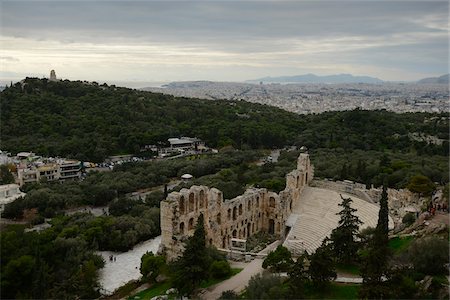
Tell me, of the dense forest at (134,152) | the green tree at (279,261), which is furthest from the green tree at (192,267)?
the dense forest at (134,152)

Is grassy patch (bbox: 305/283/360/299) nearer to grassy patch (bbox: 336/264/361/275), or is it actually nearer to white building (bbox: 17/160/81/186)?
grassy patch (bbox: 336/264/361/275)

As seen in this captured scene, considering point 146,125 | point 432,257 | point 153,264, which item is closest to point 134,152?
point 146,125

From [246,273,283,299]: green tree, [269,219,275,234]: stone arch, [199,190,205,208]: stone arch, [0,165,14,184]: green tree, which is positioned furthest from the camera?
[0,165,14,184]: green tree

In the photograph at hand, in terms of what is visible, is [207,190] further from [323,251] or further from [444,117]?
[444,117]

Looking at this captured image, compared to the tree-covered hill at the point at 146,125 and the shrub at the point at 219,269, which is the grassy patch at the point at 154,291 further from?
the tree-covered hill at the point at 146,125

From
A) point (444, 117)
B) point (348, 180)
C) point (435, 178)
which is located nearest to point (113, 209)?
point (348, 180)

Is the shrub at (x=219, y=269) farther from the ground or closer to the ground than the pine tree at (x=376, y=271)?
closer to the ground

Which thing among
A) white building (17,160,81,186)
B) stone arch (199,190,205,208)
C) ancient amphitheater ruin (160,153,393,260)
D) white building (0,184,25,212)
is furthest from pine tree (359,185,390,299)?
white building (17,160,81,186)
